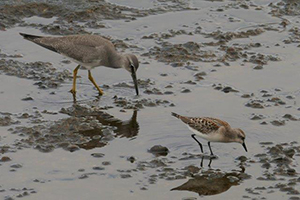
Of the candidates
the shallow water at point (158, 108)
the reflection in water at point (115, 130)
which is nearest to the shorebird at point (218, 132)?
the shallow water at point (158, 108)

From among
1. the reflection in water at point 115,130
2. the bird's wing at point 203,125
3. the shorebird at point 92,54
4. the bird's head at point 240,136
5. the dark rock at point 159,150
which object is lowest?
the reflection in water at point 115,130

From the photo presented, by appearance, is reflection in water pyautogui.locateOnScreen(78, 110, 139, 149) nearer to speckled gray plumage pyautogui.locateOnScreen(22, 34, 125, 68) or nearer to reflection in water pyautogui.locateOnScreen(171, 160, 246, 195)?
speckled gray plumage pyautogui.locateOnScreen(22, 34, 125, 68)

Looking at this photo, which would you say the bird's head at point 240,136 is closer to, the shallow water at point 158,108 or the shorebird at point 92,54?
the shallow water at point 158,108

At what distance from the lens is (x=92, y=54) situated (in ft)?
39.0

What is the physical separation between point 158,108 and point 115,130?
1.00m

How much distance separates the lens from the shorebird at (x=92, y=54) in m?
11.9

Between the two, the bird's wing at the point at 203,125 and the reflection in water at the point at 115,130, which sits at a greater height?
the bird's wing at the point at 203,125

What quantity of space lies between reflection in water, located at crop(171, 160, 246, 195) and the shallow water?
0.01 meters

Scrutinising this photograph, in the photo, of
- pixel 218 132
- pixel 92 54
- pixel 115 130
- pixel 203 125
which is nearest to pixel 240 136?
pixel 218 132

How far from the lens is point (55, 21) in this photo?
14.4 metres

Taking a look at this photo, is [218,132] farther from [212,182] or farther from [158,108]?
[158,108]

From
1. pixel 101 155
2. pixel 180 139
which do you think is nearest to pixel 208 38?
pixel 180 139

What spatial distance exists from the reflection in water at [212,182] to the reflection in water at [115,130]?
1.53m

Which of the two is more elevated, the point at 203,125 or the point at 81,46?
the point at 81,46
